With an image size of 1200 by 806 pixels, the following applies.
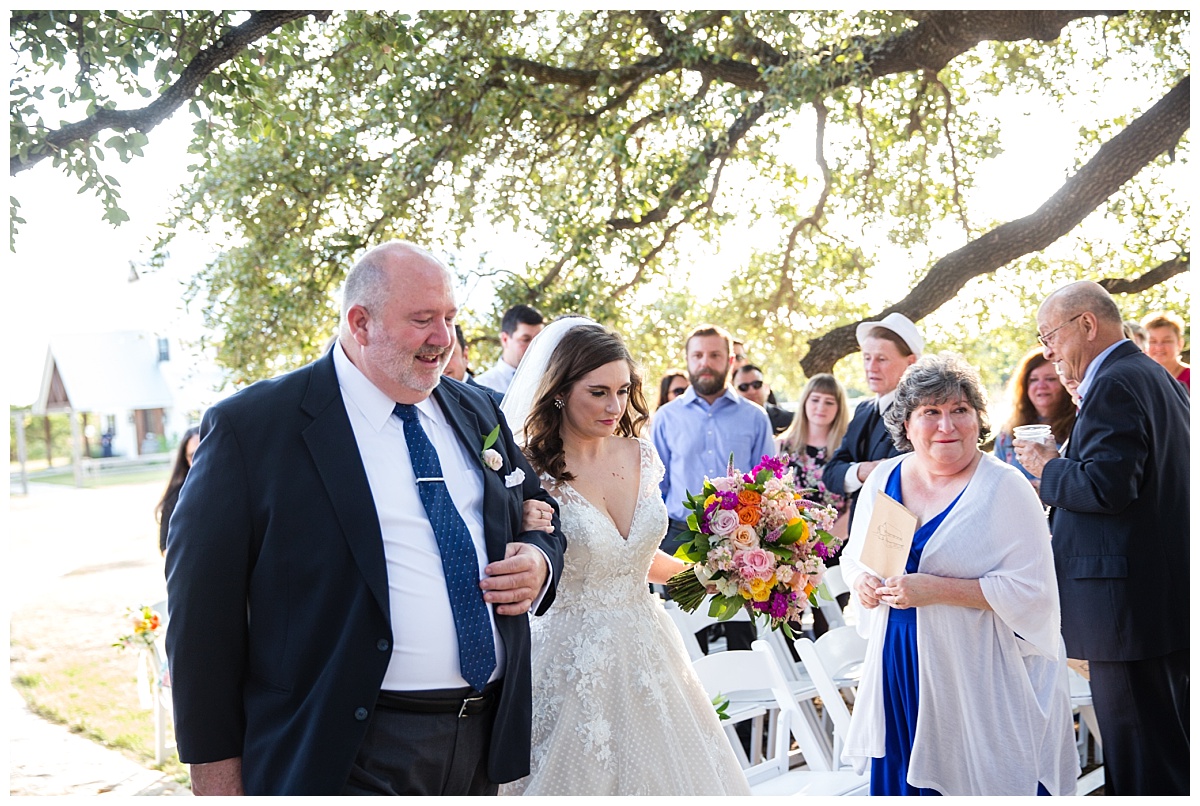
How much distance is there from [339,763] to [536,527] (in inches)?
32.1

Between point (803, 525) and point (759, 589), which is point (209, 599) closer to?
point (759, 589)

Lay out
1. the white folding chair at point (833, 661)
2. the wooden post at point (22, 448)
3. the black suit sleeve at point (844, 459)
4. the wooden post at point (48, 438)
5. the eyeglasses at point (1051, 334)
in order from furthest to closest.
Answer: the wooden post at point (48, 438) → the wooden post at point (22, 448) → the black suit sleeve at point (844, 459) → the eyeglasses at point (1051, 334) → the white folding chair at point (833, 661)

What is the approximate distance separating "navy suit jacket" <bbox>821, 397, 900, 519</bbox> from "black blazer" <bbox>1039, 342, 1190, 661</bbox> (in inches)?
43.0

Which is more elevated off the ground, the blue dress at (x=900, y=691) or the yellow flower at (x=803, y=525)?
the yellow flower at (x=803, y=525)

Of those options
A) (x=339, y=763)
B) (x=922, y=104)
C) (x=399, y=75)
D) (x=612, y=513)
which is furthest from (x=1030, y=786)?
Result: (x=922, y=104)

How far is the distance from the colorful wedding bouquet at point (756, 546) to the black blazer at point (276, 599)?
4.23 ft

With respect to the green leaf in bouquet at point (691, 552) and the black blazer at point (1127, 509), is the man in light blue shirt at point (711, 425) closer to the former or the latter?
the black blazer at point (1127, 509)

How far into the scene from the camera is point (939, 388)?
3426mm

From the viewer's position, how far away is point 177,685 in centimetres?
218

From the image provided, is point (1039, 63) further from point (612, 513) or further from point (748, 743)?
point (612, 513)

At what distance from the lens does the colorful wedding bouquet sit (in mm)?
3297

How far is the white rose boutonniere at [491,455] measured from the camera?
2.62m

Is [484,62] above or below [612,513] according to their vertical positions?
above

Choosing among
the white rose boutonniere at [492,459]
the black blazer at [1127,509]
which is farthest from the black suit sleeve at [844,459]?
the white rose boutonniere at [492,459]
